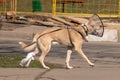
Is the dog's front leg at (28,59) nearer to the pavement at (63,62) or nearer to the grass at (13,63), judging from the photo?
the grass at (13,63)

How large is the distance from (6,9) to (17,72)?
12.5 meters

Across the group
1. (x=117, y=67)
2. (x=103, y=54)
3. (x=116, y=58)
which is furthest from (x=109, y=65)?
(x=103, y=54)

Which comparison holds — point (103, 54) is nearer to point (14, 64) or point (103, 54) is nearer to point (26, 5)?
point (14, 64)

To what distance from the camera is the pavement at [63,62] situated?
10.1 meters

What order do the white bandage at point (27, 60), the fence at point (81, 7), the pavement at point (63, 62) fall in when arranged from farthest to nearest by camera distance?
the fence at point (81, 7)
the white bandage at point (27, 60)
the pavement at point (63, 62)

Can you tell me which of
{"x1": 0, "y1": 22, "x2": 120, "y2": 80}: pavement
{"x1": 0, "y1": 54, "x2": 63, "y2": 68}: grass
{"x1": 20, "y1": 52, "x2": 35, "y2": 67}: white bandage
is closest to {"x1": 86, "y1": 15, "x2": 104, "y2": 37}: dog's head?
{"x1": 0, "y1": 22, "x2": 120, "y2": 80}: pavement

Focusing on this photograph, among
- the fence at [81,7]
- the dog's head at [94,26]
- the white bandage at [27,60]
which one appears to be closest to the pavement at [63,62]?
the white bandage at [27,60]

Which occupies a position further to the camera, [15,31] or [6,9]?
[6,9]

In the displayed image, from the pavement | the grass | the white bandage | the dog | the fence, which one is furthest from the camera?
the fence

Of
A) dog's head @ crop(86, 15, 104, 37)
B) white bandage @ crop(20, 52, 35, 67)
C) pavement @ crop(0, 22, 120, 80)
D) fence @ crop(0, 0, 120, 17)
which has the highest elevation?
dog's head @ crop(86, 15, 104, 37)

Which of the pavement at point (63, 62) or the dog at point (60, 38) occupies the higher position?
the dog at point (60, 38)

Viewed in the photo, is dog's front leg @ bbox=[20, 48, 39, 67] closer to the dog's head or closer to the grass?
the grass

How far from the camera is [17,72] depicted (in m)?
10.6

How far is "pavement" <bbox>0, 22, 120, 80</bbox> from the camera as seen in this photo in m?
10.1
